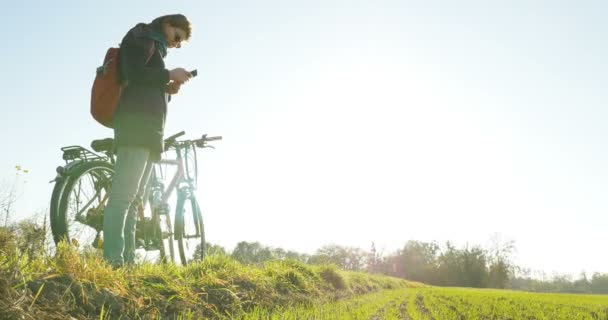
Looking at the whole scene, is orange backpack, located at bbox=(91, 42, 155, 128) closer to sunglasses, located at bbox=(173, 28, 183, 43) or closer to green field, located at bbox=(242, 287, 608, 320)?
sunglasses, located at bbox=(173, 28, 183, 43)

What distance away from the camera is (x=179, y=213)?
4363mm

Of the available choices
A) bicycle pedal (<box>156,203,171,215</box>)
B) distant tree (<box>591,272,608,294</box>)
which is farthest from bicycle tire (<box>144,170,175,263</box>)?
distant tree (<box>591,272,608,294</box>)

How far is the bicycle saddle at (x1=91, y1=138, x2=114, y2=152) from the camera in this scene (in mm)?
3409

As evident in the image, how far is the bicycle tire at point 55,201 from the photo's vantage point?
2.78m

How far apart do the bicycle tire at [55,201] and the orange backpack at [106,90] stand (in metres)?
0.67

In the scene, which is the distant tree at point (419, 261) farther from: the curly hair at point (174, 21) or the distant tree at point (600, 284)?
the curly hair at point (174, 21)

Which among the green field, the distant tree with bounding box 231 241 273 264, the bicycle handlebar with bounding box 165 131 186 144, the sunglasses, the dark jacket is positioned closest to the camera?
the dark jacket

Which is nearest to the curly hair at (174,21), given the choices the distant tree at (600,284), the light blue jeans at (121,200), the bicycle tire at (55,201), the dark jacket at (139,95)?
the dark jacket at (139,95)

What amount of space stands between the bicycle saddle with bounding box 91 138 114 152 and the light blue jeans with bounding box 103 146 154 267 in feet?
2.88

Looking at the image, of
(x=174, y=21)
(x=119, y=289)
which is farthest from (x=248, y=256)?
(x=119, y=289)

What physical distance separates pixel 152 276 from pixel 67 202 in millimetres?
1116

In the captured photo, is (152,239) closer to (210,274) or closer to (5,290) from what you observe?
(210,274)

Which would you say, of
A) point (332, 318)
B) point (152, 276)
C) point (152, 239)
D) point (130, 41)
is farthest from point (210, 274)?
point (130, 41)

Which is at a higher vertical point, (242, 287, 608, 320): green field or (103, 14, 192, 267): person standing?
(103, 14, 192, 267): person standing
